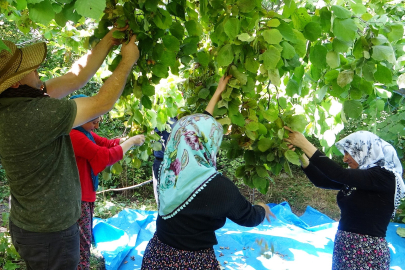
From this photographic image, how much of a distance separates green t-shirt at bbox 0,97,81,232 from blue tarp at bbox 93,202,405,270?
1993 millimetres

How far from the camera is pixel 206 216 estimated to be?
158cm

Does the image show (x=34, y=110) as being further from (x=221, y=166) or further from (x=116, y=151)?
(x=221, y=166)

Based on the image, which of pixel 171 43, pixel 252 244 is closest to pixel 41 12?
pixel 171 43

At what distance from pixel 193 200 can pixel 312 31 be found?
2.98 ft

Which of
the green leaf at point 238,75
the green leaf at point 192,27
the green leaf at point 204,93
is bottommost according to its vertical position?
the green leaf at point 204,93

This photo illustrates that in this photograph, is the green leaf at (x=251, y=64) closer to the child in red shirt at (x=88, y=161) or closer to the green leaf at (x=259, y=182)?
the green leaf at (x=259, y=182)

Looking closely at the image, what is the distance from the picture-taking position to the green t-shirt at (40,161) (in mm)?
1397

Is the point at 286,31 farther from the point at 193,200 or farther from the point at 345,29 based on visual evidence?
the point at 193,200

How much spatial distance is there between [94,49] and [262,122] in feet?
3.27

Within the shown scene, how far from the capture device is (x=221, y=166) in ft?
24.3

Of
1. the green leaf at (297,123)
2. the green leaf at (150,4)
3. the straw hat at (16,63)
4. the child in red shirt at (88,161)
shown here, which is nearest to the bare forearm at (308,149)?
the green leaf at (297,123)

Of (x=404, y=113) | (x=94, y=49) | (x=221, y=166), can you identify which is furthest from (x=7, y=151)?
(x=221, y=166)

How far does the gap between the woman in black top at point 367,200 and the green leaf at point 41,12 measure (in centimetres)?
164

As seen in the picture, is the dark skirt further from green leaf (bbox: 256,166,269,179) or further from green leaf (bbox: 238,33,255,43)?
green leaf (bbox: 238,33,255,43)
